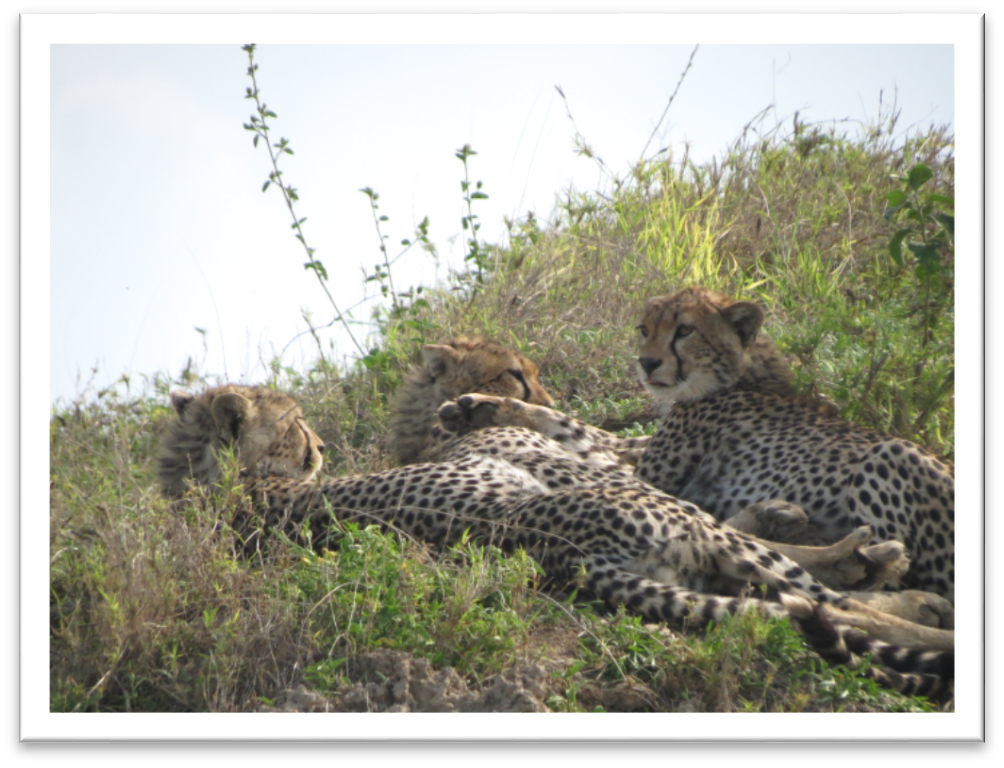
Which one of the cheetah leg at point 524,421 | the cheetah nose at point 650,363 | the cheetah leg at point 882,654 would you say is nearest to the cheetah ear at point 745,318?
the cheetah nose at point 650,363

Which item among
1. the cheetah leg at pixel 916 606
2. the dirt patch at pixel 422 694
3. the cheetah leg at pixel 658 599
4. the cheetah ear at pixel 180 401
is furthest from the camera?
the cheetah ear at pixel 180 401

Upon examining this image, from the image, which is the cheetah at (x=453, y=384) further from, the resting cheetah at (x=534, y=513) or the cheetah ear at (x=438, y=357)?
the resting cheetah at (x=534, y=513)

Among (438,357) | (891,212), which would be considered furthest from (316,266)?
(891,212)

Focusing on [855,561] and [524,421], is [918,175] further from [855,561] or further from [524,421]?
[524,421]

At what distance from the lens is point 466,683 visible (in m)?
2.45

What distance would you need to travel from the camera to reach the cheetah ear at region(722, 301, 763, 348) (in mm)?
3850

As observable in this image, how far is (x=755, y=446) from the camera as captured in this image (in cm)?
365

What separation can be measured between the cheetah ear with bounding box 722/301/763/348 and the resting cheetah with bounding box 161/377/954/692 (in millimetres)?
727

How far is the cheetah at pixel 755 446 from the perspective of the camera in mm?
3090

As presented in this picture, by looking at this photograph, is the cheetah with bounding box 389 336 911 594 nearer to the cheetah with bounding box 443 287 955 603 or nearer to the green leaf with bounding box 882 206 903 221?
the cheetah with bounding box 443 287 955 603

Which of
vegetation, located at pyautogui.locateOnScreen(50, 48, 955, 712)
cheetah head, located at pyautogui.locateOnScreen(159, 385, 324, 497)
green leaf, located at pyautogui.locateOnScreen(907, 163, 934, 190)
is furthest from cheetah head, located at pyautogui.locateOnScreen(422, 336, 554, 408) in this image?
green leaf, located at pyautogui.locateOnScreen(907, 163, 934, 190)

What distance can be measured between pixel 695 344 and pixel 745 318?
8.3 inches

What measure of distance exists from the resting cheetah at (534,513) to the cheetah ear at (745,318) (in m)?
0.73
